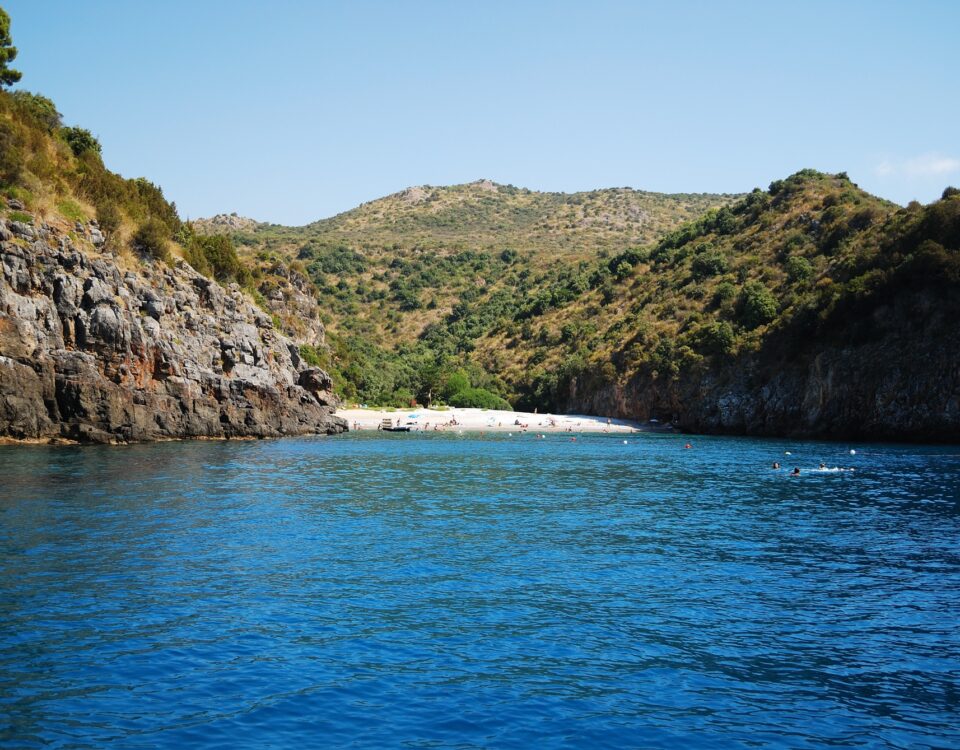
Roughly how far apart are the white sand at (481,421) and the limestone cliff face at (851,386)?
1090 cm

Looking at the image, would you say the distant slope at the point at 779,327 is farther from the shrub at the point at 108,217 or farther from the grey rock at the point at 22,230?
the grey rock at the point at 22,230

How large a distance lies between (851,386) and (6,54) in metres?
89.9

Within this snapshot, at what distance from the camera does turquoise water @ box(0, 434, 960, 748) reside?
→ 42.8ft

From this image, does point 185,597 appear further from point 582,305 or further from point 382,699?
point 582,305

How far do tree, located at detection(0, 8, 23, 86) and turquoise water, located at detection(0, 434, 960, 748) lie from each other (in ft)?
182

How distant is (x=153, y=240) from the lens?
7362 cm

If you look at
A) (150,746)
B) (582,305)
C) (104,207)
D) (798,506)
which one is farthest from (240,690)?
(582,305)

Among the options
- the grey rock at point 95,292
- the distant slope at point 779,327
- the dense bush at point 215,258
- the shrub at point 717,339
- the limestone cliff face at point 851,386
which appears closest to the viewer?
the grey rock at point 95,292

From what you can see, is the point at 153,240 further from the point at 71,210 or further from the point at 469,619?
the point at 469,619

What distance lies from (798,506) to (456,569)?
827 inches

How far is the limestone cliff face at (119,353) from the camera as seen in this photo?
54.7 m

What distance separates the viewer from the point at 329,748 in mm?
12023

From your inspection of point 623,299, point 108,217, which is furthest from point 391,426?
point 623,299

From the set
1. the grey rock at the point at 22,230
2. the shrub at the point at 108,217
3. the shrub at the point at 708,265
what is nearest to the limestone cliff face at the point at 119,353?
the grey rock at the point at 22,230
